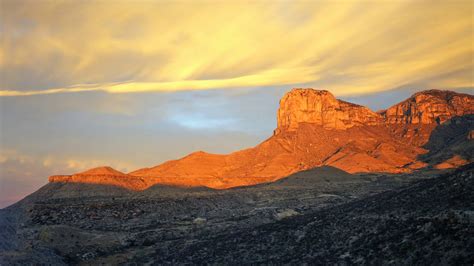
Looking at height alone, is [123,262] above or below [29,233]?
below

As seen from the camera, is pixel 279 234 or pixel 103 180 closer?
pixel 279 234

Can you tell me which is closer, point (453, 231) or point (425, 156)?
point (453, 231)

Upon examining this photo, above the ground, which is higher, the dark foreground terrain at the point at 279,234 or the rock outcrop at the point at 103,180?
the rock outcrop at the point at 103,180

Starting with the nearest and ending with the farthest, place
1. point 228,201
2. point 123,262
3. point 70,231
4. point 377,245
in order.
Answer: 1. point 377,245
2. point 123,262
3. point 70,231
4. point 228,201

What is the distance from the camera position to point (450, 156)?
491ft

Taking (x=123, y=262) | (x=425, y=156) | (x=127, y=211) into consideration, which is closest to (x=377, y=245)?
(x=123, y=262)

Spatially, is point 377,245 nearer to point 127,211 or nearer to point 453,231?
point 453,231

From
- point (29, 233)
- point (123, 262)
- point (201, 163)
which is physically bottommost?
point (123, 262)

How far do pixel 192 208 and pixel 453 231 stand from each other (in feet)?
153

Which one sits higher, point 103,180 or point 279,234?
point 103,180

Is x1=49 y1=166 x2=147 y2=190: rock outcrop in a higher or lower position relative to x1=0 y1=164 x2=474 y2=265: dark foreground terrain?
higher

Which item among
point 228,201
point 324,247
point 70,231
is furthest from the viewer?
point 228,201

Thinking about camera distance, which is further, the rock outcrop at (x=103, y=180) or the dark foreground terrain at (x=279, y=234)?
the rock outcrop at (x=103, y=180)

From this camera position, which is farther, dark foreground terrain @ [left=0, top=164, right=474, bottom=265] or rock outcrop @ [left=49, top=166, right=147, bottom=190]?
rock outcrop @ [left=49, top=166, right=147, bottom=190]
